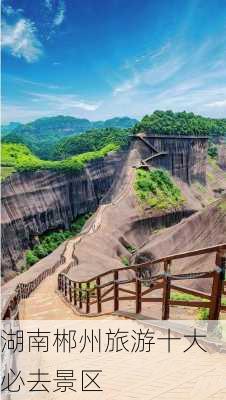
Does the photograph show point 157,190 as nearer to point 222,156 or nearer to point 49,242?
point 49,242

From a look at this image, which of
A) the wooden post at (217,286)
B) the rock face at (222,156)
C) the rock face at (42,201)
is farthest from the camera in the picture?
the rock face at (222,156)

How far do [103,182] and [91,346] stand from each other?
7023cm

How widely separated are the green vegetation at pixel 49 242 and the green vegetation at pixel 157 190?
1323cm

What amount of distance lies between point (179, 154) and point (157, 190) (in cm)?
1441

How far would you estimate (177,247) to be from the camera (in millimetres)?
38312

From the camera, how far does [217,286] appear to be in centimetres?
593

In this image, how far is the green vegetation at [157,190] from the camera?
5525cm

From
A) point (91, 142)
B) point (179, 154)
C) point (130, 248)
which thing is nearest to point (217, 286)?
point (130, 248)

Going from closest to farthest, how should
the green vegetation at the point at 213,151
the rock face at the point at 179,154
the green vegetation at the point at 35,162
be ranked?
the green vegetation at the point at 35,162
the rock face at the point at 179,154
the green vegetation at the point at 213,151

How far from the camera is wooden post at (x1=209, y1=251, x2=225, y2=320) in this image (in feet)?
19.2

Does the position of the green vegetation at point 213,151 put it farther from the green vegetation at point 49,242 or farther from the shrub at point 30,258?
the shrub at point 30,258

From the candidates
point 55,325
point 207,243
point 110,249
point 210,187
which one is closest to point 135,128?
point 210,187

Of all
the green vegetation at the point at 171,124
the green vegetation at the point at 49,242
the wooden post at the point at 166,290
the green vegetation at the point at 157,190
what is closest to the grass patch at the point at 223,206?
the green vegetation at the point at 157,190

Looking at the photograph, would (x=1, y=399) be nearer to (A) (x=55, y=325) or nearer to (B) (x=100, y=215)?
(A) (x=55, y=325)
